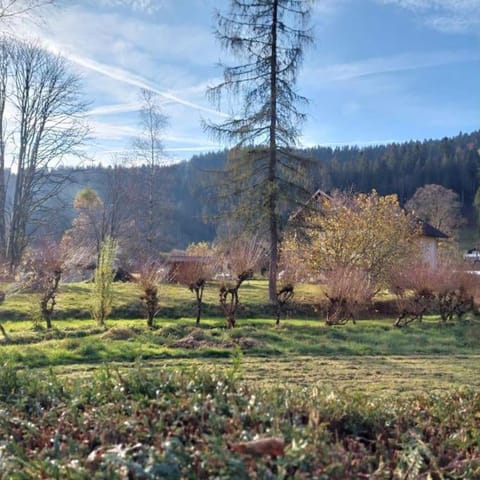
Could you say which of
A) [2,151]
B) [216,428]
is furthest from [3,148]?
[216,428]

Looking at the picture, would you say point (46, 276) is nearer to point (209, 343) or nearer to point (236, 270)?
point (236, 270)

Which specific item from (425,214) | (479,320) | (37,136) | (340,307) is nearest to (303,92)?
(340,307)

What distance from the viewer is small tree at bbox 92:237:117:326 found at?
10.9 m

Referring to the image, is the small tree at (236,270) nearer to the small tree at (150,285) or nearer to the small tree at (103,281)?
the small tree at (150,285)

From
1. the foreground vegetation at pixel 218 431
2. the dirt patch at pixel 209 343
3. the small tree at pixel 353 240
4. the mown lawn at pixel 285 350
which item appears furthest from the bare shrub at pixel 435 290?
the foreground vegetation at pixel 218 431

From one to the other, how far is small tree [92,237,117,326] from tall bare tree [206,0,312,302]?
5904mm

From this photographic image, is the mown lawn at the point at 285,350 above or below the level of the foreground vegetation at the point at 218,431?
below

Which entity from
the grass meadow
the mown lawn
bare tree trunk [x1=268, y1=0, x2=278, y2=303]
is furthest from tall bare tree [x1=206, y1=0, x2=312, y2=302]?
the grass meadow

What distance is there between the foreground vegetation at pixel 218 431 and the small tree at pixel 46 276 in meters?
8.18

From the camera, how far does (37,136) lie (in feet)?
66.7

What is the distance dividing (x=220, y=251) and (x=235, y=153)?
4380 millimetres

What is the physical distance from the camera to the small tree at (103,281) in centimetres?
1090

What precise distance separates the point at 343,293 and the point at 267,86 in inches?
293

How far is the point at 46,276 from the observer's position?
1115 centimetres
